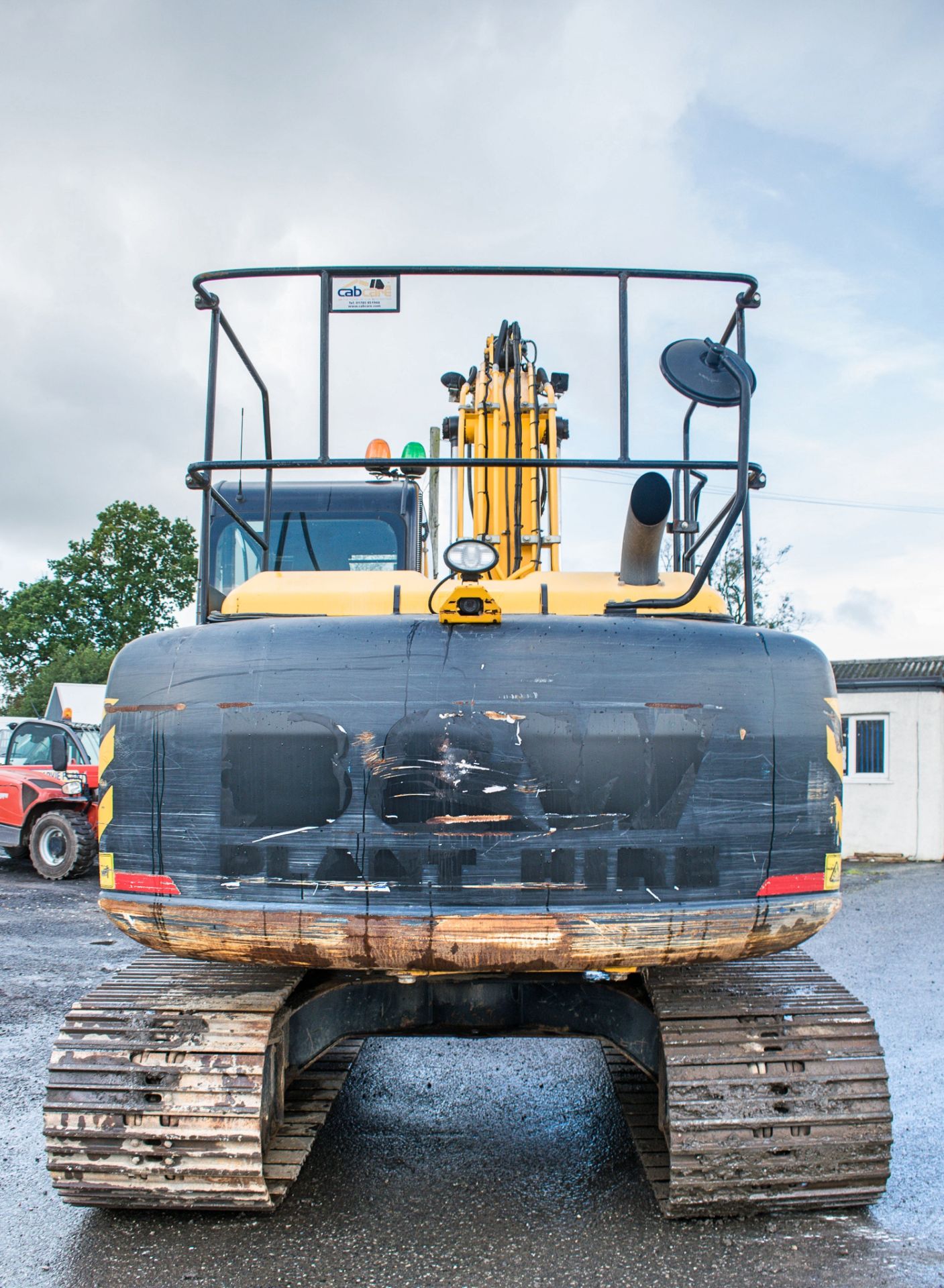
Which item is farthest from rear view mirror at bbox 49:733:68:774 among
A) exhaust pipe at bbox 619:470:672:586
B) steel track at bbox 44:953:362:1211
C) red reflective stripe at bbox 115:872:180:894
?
exhaust pipe at bbox 619:470:672:586

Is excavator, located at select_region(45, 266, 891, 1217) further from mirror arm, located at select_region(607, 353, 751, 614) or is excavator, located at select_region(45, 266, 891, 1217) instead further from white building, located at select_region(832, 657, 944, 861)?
white building, located at select_region(832, 657, 944, 861)

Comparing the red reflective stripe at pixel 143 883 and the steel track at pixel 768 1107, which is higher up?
the red reflective stripe at pixel 143 883

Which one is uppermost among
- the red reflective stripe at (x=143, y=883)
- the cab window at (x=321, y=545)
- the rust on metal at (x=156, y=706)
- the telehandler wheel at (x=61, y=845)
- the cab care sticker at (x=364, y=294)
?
the cab care sticker at (x=364, y=294)

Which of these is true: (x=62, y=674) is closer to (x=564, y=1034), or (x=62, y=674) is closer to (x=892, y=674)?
(x=892, y=674)

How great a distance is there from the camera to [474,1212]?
3.32 m

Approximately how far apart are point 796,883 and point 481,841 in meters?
0.89

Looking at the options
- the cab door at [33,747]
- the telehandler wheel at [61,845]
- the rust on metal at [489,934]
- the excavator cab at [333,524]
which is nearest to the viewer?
the rust on metal at [489,934]

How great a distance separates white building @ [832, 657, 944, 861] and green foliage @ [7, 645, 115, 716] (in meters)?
34.7

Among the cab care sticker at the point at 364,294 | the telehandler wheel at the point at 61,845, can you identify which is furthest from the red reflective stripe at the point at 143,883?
the telehandler wheel at the point at 61,845

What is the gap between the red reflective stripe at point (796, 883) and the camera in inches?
109

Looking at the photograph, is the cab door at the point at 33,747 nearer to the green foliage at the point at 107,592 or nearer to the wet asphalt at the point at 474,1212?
the wet asphalt at the point at 474,1212

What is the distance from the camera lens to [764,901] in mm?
2771

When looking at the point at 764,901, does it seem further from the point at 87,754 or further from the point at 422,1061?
the point at 87,754

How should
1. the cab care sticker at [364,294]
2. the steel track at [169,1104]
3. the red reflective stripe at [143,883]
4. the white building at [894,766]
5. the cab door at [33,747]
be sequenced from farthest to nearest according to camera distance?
the white building at [894,766], the cab door at [33,747], the cab care sticker at [364,294], the steel track at [169,1104], the red reflective stripe at [143,883]
